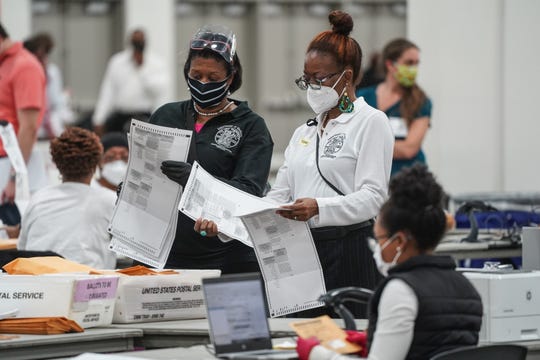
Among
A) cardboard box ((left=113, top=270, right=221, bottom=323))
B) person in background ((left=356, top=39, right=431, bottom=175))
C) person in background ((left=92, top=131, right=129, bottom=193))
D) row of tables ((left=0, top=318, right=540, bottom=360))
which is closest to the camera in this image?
row of tables ((left=0, top=318, right=540, bottom=360))

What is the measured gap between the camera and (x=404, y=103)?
796 cm

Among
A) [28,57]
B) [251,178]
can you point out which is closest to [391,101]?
[28,57]

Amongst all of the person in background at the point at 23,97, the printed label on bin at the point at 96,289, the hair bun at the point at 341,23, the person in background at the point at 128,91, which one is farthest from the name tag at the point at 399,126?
the person in background at the point at 128,91

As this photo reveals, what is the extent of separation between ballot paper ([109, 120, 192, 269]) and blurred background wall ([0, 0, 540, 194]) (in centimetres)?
679

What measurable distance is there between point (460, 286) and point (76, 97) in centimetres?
1158

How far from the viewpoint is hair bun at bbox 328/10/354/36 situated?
15.3ft

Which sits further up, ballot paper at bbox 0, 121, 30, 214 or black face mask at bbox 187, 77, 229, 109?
black face mask at bbox 187, 77, 229, 109

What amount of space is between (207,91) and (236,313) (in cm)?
159

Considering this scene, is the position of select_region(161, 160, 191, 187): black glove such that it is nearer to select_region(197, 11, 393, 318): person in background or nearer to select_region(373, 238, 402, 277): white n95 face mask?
select_region(197, 11, 393, 318): person in background

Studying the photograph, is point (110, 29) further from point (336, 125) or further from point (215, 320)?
point (215, 320)

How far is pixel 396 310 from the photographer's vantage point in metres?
3.28

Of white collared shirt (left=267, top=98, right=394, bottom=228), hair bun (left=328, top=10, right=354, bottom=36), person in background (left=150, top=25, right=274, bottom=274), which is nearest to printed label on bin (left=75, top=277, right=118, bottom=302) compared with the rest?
person in background (left=150, top=25, right=274, bottom=274)

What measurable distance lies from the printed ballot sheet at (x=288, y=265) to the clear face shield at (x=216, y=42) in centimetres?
74

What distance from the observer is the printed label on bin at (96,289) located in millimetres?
4184
